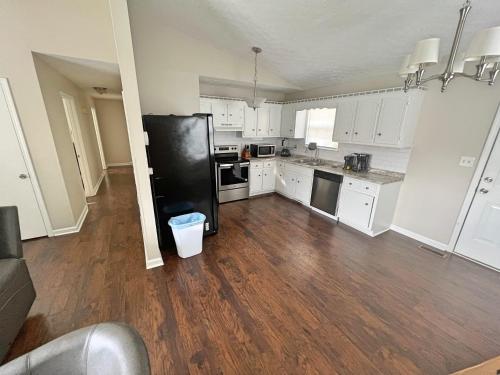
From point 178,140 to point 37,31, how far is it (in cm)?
199

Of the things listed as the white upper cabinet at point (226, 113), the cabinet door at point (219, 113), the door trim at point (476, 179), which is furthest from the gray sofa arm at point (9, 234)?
the door trim at point (476, 179)

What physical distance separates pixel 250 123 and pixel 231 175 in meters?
1.25

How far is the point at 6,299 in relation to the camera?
1.48m

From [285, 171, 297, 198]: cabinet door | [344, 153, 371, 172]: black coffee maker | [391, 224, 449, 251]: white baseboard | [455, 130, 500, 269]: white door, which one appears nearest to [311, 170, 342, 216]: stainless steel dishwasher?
[344, 153, 371, 172]: black coffee maker

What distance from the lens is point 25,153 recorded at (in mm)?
2684

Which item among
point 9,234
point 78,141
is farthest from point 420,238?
point 78,141

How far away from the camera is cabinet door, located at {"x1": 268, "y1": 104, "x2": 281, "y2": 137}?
4.91 meters

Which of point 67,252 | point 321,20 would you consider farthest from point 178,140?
point 321,20

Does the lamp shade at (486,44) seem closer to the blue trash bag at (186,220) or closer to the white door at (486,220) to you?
the white door at (486,220)

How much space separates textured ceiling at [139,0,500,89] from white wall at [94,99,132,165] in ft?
17.5

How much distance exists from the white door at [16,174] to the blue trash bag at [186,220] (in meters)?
1.96

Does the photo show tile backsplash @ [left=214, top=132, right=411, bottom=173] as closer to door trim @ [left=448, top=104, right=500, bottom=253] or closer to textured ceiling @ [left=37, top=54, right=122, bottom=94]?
door trim @ [left=448, top=104, right=500, bottom=253]

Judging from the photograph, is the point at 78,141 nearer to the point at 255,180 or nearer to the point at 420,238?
the point at 255,180

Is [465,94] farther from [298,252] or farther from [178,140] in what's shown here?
[178,140]
